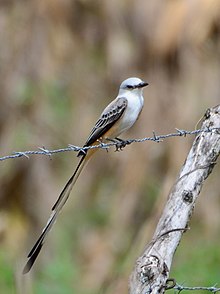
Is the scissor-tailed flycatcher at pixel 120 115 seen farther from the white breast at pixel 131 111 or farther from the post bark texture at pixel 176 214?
the post bark texture at pixel 176 214

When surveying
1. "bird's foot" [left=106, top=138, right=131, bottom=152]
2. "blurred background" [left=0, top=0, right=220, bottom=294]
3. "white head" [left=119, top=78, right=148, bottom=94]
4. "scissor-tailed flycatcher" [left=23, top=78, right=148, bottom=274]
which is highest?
"blurred background" [left=0, top=0, right=220, bottom=294]

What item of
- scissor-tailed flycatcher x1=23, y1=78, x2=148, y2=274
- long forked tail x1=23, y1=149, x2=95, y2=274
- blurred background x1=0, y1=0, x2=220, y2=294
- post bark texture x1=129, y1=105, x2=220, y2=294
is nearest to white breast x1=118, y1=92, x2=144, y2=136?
scissor-tailed flycatcher x1=23, y1=78, x2=148, y2=274

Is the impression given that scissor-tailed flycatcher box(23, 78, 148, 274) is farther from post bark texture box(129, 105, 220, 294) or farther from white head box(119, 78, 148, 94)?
post bark texture box(129, 105, 220, 294)

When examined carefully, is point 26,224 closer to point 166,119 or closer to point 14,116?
point 14,116

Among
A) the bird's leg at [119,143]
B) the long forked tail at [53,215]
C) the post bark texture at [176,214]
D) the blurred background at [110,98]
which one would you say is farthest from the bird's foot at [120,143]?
the blurred background at [110,98]

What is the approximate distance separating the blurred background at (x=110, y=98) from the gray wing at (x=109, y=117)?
9.56 ft

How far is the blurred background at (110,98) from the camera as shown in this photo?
272 inches

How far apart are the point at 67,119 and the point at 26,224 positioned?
211cm

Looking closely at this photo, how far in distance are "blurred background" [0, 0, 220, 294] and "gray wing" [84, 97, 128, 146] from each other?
115 inches

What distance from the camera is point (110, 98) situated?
300 inches

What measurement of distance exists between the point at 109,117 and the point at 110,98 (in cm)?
413

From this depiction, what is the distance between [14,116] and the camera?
7.13 m

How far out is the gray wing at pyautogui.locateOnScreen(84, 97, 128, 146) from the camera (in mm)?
3512

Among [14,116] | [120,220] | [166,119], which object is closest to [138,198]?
[120,220]
